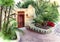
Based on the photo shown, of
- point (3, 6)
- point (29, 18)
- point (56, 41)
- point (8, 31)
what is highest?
point (3, 6)

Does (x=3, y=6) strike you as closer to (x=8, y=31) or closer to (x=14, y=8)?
(x=14, y=8)

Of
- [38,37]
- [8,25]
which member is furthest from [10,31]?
[38,37]

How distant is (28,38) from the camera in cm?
138

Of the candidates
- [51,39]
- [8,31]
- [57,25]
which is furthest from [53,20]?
[8,31]

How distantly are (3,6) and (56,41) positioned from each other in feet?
1.99

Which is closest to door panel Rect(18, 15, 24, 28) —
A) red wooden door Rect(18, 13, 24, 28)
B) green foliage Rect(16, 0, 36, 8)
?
red wooden door Rect(18, 13, 24, 28)

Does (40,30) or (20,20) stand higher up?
(20,20)

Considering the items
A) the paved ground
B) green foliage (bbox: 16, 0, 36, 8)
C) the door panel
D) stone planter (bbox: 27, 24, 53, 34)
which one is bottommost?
the paved ground

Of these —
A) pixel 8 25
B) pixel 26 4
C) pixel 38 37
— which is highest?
pixel 26 4

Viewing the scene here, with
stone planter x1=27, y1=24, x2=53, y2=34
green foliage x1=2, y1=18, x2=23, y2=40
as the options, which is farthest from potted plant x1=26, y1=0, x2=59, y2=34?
green foliage x1=2, y1=18, x2=23, y2=40

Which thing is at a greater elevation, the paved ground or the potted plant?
the potted plant

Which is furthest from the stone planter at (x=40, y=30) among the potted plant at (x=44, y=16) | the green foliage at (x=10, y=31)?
the green foliage at (x=10, y=31)

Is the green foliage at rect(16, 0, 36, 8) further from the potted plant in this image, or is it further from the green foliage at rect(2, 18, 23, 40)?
the green foliage at rect(2, 18, 23, 40)

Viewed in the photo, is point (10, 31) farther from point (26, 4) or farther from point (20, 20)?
point (26, 4)
